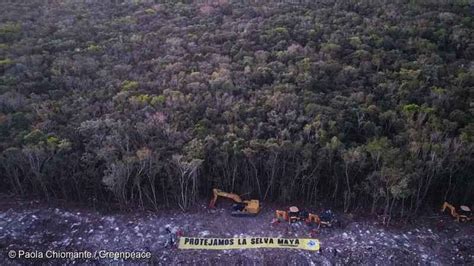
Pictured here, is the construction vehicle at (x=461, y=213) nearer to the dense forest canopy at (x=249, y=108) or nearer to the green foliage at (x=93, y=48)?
the dense forest canopy at (x=249, y=108)

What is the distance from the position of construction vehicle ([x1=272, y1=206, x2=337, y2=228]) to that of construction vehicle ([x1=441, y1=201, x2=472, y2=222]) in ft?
24.5

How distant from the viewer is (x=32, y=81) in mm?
37562

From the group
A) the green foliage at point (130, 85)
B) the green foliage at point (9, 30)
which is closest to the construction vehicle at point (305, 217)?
the green foliage at point (130, 85)

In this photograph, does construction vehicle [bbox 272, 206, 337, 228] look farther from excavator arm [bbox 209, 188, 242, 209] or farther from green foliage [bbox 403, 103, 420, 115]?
green foliage [bbox 403, 103, 420, 115]

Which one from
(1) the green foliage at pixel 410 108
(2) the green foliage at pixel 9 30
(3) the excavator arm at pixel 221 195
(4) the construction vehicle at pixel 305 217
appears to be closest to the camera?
(4) the construction vehicle at pixel 305 217

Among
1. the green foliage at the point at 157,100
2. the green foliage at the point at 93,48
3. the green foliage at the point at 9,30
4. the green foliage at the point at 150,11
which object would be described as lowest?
the green foliage at the point at 157,100

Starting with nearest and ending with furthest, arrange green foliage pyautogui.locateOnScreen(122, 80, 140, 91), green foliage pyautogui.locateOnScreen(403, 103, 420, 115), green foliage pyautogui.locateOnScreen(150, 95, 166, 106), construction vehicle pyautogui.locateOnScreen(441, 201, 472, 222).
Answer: construction vehicle pyautogui.locateOnScreen(441, 201, 472, 222)
green foliage pyautogui.locateOnScreen(403, 103, 420, 115)
green foliage pyautogui.locateOnScreen(150, 95, 166, 106)
green foliage pyautogui.locateOnScreen(122, 80, 140, 91)

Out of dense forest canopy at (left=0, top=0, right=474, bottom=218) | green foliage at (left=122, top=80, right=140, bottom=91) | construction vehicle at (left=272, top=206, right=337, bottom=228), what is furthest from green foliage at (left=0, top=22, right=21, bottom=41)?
construction vehicle at (left=272, top=206, right=337, bottom=228)

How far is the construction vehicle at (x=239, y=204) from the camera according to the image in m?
30.4

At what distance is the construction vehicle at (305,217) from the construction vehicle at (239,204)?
4.70ft

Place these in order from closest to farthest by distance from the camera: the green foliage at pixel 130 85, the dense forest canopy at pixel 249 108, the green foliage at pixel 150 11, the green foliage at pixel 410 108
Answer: the dense forest canopy at pixel 249 108
the green foliage at pixel 410 108
the green foliage at pixel 130 85
the green foliage at pixel 150 11

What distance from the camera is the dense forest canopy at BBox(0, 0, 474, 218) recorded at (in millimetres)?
30516

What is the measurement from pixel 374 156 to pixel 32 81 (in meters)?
26.3

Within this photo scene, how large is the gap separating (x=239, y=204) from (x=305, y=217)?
4249mm
